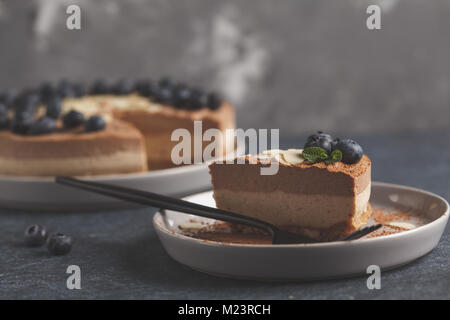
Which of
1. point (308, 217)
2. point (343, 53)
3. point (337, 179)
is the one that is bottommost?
point (308, 217)

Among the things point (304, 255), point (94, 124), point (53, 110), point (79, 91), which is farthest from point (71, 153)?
point (304, 255)

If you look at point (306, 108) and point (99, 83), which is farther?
point (306, 108)

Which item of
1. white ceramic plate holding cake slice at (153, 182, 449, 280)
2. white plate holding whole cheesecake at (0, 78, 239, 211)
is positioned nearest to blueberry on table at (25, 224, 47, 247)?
white plate holding whole cheesecake at (0, 78, 239, 211)

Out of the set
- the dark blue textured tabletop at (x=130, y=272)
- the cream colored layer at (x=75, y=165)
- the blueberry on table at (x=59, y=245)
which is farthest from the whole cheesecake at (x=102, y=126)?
the blueberry on table at (x=59, y=245)

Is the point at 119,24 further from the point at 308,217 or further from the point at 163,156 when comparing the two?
the point at 308,217

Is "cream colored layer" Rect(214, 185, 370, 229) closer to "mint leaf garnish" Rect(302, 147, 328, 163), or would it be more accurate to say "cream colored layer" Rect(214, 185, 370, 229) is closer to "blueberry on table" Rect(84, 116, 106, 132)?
"mint leaf garnish" Rect(302, 147, 328, 163)

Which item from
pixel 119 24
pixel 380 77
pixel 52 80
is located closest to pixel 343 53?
pixel 380 77

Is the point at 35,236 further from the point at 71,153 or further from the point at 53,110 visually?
the point at 53,110
